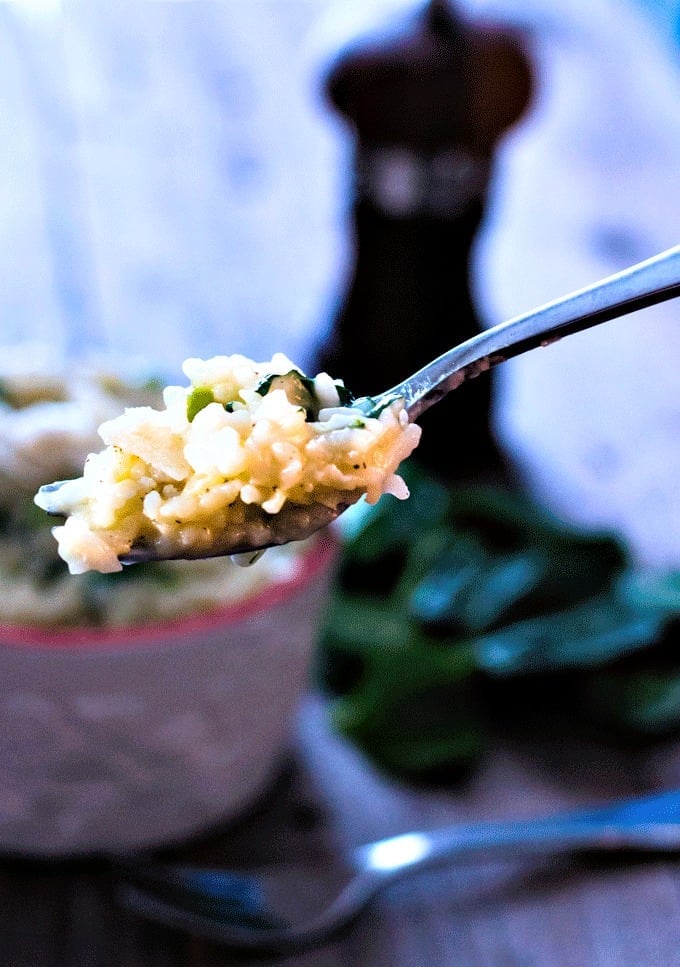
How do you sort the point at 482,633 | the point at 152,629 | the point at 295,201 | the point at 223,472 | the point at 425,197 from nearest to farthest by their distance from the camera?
the point at 223,472 < the point at 152,629 < the point at 482,633 < the point at 425,197 < the point at 295,201

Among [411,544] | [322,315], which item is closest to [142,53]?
[322,315]

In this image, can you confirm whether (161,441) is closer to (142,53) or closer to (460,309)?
(460,309)

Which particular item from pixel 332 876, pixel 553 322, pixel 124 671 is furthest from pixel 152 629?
pixel 553 322

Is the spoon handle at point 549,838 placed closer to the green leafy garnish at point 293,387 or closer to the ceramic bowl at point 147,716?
the ceramic bowl at point 147,716

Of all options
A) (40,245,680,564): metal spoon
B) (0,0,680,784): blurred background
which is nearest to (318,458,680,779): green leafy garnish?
(0,0,680,784): blurred background

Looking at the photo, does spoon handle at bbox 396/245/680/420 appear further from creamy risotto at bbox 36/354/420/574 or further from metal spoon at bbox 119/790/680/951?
metal spoon at bbox 119/790/680/951

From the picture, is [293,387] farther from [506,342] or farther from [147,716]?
[147,716]
